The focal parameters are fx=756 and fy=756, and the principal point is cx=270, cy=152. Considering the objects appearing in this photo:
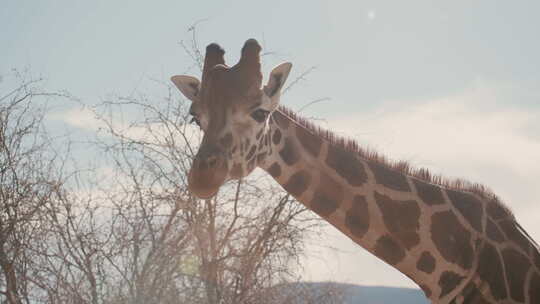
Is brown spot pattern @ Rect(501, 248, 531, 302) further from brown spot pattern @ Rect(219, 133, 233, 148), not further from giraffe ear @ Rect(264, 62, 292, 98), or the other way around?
brown spot pattern @ Rect(219, 133, 233, 148)

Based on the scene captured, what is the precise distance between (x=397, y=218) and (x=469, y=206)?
2.36 ft

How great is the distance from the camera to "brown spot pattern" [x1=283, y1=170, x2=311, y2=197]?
6586mm

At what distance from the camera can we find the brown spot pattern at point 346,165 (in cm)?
671

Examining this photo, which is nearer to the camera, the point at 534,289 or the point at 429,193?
the point at 534,289

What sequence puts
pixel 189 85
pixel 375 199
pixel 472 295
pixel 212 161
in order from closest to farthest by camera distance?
pixel 212 161 < pixel 472 295 < pixel 375 199 < pixel 189 85

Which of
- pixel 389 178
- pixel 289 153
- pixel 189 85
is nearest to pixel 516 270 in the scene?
pixel 389 178

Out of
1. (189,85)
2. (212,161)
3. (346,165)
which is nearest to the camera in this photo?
(212,161)

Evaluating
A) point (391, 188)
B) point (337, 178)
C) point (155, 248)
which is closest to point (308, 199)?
point (337, 178)

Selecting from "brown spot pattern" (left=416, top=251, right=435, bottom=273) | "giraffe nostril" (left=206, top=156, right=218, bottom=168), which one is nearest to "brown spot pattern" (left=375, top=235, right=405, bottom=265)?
"brown spot pattern" (left=416, top=251, right=435, bottom=273)

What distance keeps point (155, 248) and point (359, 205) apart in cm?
408

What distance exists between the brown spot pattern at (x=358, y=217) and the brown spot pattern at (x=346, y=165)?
18 centimetres

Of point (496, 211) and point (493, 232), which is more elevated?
point (496, 211)

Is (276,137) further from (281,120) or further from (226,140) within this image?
(226,140)

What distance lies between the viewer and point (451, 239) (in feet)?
21.7
